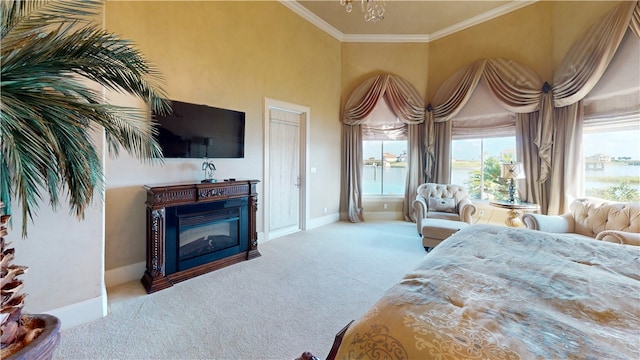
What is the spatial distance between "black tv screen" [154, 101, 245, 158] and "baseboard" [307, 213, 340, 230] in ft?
6.90

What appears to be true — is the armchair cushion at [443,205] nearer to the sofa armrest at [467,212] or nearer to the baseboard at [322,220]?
the sofa armrest at [467,212]

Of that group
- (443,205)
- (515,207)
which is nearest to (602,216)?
(515,207)

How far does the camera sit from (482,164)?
5070 mm

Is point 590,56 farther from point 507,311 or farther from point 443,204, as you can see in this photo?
point 507,311

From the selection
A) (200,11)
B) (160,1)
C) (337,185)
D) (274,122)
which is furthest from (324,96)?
(160,1)

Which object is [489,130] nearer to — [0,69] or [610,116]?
[610,116]

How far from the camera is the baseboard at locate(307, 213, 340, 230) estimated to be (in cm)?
518

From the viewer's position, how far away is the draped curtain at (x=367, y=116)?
215 inches

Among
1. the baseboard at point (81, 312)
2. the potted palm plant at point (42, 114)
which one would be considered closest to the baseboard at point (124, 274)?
the baseboard at point (81, 312)

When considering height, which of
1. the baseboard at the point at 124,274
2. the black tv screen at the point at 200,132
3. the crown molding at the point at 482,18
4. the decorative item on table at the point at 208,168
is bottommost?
the baseboard at the point at 124,274

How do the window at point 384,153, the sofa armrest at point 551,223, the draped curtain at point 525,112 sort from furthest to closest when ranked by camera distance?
the window at point 384,153 → the draped curtain at point 525,112 → the sofa armrest at point 551,223

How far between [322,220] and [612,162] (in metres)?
4.57

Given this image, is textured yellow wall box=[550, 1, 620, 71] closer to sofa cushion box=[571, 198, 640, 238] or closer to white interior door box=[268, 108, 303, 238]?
sofa cushion box=[571, 198, 640, 238]

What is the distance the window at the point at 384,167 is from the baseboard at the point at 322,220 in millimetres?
920
